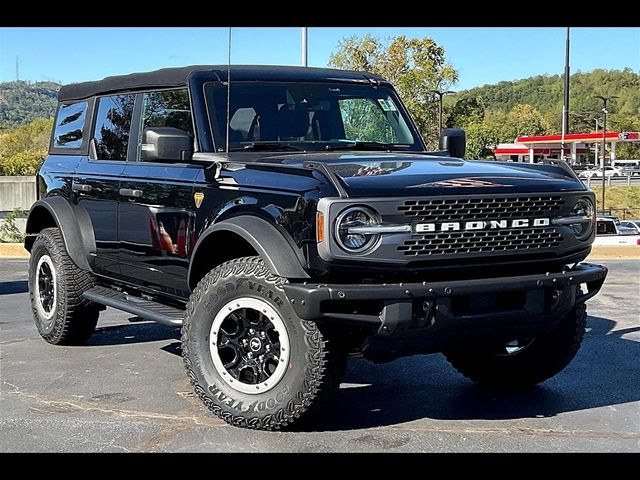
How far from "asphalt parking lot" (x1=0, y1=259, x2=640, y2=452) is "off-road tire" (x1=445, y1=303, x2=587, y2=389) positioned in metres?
0.11

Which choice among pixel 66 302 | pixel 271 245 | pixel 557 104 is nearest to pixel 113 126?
pixel 66 302

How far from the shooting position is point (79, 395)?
219 inches

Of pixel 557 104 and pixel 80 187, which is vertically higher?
pixel 557 104

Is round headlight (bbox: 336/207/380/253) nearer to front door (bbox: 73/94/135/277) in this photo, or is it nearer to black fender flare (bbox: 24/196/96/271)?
front door (bbox: 73/94/135/277)

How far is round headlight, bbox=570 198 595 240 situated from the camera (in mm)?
4945

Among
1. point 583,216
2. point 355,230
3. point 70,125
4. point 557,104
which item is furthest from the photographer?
point 557,104

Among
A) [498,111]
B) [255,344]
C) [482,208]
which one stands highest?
[498,111]

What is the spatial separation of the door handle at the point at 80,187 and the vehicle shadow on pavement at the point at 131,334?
4.19 ft

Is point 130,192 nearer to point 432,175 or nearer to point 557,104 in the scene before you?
point 432,175

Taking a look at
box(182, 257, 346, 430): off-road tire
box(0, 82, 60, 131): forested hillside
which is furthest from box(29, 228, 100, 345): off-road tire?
box(0, 82, 60, 131): forested hillside

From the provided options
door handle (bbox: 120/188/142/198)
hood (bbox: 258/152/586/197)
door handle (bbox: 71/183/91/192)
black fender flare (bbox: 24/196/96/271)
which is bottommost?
black fender flare (bbox: 24/196/96/271)

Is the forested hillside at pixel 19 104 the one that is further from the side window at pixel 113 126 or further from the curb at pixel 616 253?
the side window at pixel 113 126

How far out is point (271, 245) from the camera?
4.48 meters

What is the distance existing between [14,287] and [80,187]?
Result: 454cm
